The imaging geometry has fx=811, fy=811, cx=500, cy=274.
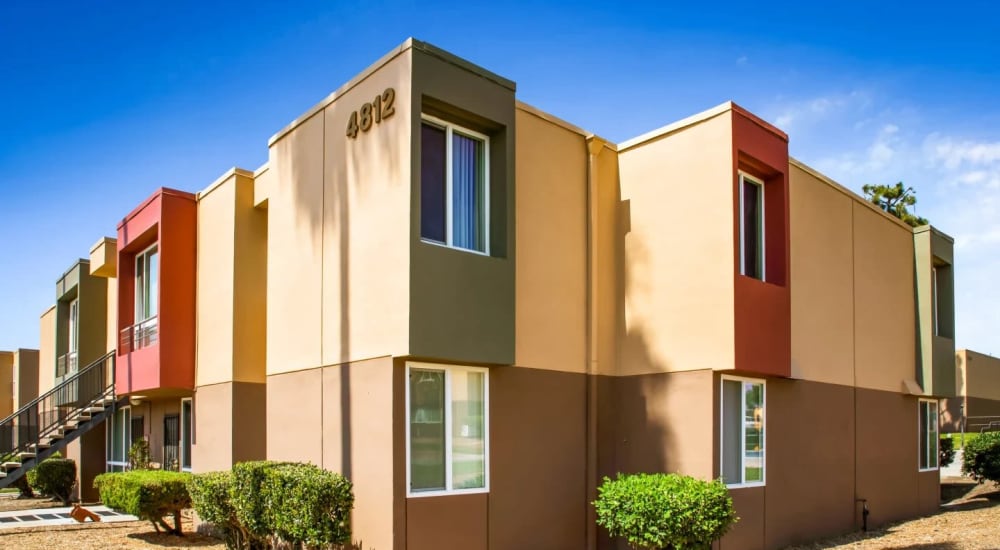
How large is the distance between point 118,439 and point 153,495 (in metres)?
8.46

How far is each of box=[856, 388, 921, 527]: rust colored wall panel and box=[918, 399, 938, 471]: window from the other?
0.75 metres

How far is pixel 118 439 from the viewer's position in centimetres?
2088

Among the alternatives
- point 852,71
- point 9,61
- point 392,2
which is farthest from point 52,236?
point 852,71

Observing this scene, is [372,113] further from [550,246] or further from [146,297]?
[146,297]

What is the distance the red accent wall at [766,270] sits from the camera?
37.0 ft

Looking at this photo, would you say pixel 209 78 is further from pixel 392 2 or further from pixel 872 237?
pixel 872 237

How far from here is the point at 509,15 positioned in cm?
1318

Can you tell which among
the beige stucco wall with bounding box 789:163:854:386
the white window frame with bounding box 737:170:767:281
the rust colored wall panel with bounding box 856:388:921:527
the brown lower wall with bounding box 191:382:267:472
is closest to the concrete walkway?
the brown lower wall with bounding box 191:382:267:472

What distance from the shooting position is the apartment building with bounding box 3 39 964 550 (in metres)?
9.90

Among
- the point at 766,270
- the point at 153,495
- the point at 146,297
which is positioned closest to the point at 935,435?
the point at 766,270

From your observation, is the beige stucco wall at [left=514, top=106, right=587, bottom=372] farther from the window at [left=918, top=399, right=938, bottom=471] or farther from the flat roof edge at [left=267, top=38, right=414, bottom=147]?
the window at [left=918, top=399, right=938, bottom=471]

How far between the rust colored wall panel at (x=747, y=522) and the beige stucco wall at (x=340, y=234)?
543cm

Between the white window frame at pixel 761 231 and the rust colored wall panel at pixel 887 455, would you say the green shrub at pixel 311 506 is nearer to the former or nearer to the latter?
the white window frame at pixel 761 231

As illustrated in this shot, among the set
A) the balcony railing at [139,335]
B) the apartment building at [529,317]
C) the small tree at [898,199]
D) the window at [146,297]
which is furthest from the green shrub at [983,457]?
the window at [146,297]
